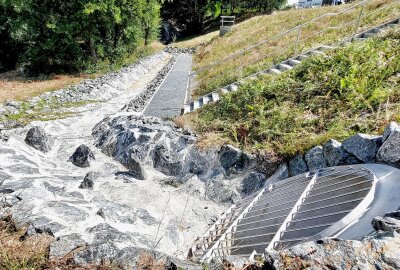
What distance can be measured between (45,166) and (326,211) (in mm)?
8426

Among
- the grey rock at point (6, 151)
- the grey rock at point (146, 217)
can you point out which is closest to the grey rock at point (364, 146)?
the grey rock at point (146, 217)

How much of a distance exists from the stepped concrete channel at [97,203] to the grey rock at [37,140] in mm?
189

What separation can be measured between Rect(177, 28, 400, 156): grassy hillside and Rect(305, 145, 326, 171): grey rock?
0.26 meters

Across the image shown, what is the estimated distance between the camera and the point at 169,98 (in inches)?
585

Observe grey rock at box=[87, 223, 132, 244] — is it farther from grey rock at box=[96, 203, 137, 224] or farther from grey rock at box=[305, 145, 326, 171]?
grey rock at box=[305, 145, 326, 171]

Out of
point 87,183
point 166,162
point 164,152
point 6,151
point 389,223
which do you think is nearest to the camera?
point 389,223

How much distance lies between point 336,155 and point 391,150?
1423 mm

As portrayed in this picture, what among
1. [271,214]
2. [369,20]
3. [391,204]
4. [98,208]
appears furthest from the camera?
[369,20]

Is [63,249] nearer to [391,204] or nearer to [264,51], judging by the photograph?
[391,204]

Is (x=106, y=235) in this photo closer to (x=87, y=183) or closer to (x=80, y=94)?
(x=87, y=183)

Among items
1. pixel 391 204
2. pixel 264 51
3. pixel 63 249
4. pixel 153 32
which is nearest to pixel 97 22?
pixel 153 32

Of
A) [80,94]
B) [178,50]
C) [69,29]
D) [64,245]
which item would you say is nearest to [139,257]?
[64,245]

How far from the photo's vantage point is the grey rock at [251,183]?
7.46m

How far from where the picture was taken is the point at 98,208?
657 cm
